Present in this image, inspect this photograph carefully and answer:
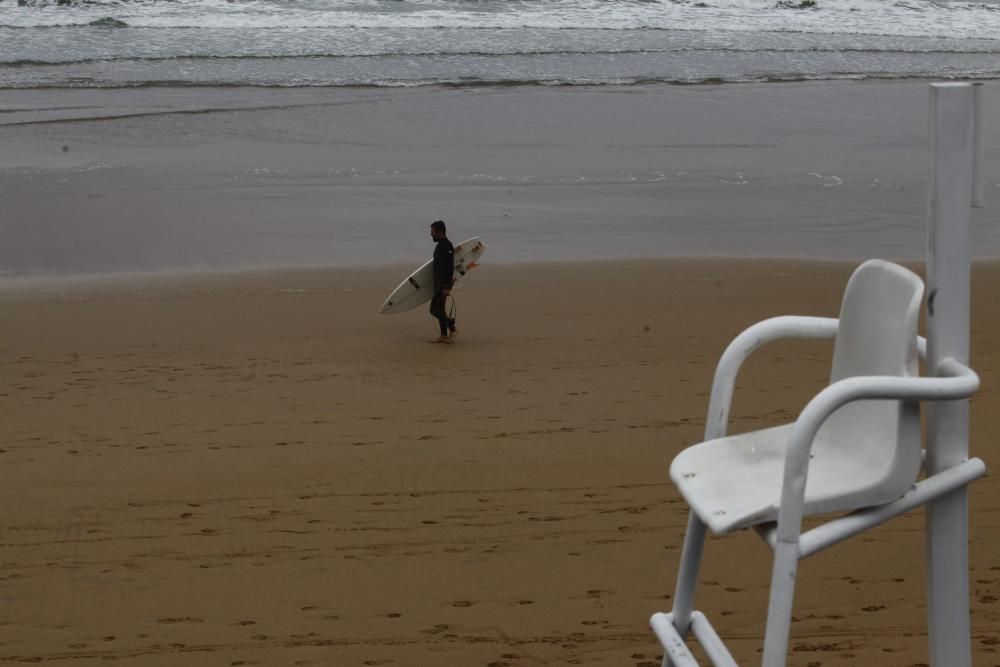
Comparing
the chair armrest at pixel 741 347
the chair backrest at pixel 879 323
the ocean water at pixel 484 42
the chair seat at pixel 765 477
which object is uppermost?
the chair backrest at pixel 879 323

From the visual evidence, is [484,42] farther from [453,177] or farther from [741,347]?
[741,347]

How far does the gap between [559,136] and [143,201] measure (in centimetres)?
585

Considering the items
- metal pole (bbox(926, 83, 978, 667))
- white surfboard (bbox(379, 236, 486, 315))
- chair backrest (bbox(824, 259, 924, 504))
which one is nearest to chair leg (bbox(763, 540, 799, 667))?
chair backrest (bbox(824, 259, 924, 504))

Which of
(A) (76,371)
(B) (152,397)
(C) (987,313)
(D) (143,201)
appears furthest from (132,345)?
(C) (987,313)

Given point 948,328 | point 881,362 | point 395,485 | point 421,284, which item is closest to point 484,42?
point 421,284

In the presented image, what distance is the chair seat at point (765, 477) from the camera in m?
2.54

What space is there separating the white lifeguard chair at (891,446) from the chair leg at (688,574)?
0.09ft

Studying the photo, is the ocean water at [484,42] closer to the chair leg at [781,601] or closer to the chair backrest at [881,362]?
the chair backrest at [881,362]

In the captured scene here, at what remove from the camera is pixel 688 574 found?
9.89 feet

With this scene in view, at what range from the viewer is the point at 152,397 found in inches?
310

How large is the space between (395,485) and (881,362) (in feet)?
12.1

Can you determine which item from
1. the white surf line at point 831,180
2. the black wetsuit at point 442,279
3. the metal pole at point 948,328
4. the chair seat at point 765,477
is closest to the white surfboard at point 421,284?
the black wetsuit at point 442,279

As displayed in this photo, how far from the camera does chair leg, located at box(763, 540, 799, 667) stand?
2.46 m

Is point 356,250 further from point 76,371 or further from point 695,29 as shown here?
point 695,29
